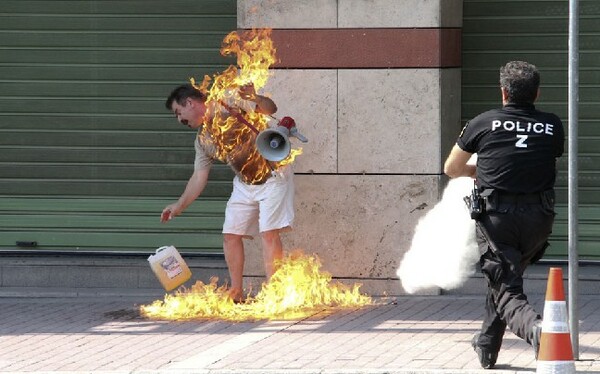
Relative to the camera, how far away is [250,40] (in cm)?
1240

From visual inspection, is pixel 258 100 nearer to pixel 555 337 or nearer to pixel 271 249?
pixel 271 249

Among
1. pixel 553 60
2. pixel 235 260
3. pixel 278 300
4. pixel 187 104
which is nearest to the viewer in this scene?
pixel 187 104

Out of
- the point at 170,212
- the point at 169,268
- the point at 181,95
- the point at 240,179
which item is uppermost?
the point at 181,95

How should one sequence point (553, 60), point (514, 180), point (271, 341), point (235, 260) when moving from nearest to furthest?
point (514, 180) < point (271, 341) < point (235, 260) < point (553, 60)

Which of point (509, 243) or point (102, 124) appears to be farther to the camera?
point (102, 124)

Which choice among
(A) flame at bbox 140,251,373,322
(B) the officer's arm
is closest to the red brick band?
(A) flame at bbox 140,251,373,322

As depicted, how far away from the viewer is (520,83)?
8.83 m

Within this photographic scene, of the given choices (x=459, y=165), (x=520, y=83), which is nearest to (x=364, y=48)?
(x=459, y=165)

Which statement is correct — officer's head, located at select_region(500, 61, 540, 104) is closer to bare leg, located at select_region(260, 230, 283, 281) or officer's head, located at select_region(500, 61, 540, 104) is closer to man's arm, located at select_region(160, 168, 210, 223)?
bare leg, located at select_region(260, 230, 283, 281)

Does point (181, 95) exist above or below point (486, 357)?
above

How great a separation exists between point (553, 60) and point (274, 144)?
112 inches

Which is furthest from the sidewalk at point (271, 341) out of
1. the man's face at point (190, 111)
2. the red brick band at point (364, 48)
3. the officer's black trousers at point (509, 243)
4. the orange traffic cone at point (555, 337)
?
the red brick band at point (364, 48)

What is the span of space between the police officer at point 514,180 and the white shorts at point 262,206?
10.2ft

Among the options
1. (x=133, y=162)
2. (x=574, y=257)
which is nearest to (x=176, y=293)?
(x=133, y=162)
